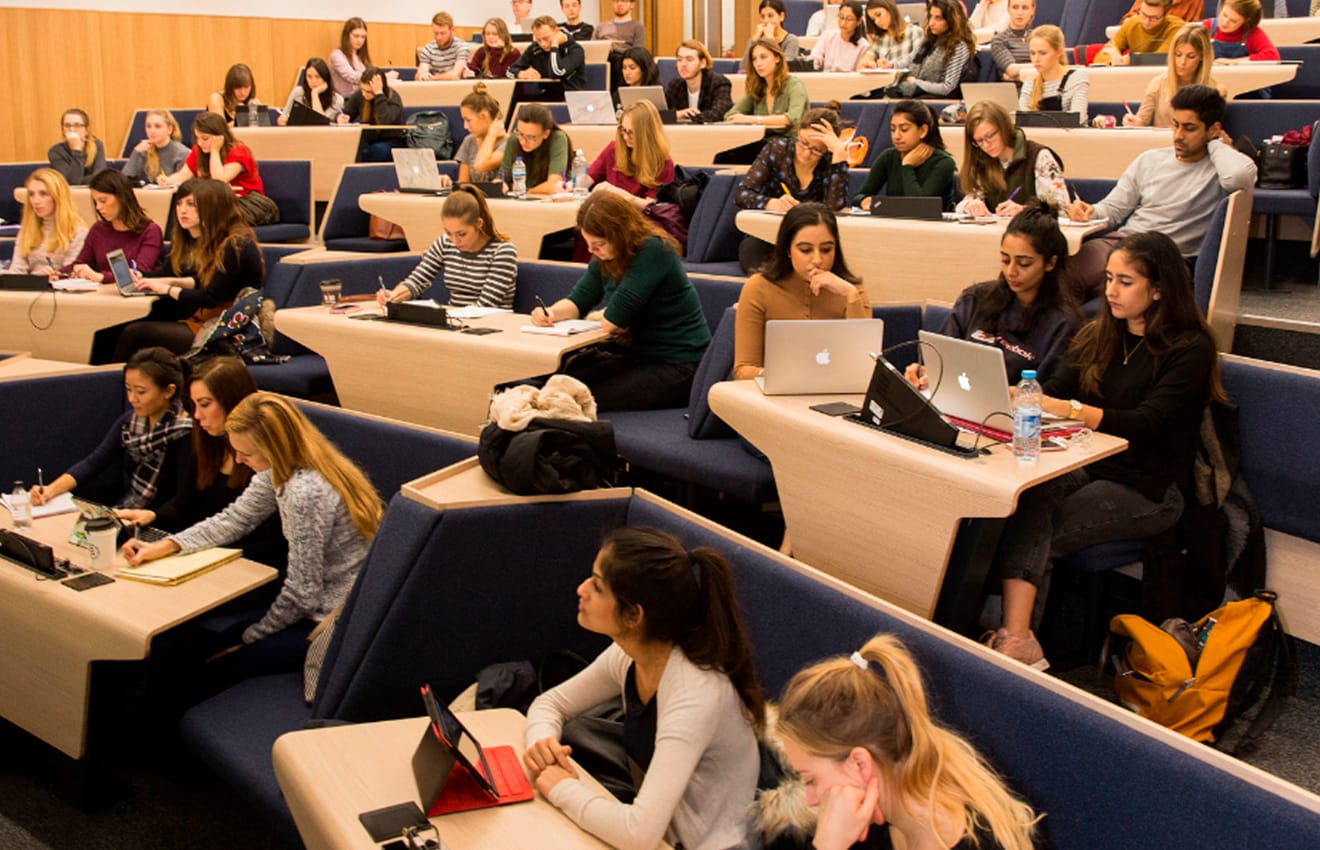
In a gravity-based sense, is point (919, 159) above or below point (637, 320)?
above

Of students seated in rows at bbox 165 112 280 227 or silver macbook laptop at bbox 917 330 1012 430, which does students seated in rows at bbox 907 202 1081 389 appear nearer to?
silver macbook laptop at bbox 917 330 1012 430

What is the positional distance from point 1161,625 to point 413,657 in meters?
1.76

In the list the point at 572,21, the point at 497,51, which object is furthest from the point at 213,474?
the point at 572,21

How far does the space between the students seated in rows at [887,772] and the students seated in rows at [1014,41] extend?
21.3 ft

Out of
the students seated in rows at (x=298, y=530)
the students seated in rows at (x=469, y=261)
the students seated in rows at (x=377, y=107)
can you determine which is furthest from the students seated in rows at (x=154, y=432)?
the students seated in rows at (x=377, y=107)

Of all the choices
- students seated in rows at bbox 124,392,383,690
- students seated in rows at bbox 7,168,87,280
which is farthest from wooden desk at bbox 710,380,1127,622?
students seated in rows at bbox 7,168,87,280

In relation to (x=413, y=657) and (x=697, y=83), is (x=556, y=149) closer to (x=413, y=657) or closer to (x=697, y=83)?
(x=697, y=83)

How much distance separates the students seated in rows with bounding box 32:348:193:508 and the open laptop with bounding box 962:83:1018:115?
3.83 meters

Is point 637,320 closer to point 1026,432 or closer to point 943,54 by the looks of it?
point 1026,432

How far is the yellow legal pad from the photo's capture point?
304cm

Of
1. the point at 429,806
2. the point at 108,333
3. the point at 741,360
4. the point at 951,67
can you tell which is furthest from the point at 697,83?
the point at 429,806

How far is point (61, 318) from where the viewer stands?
529 cm

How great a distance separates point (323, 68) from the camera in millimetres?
10180

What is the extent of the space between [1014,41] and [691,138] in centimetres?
215
